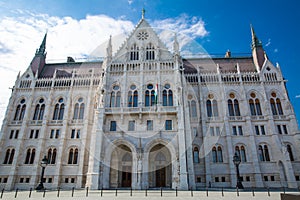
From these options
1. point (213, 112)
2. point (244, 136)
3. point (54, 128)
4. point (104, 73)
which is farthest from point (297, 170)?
point (54, 128)

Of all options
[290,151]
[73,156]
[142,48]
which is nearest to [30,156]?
[73,156]

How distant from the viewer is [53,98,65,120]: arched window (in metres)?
36.2

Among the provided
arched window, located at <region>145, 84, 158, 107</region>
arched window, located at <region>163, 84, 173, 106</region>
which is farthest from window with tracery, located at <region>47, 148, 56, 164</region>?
arched window, located at <region>163, 84, 173, 106</region>

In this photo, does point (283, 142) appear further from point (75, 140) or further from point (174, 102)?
point (75, 140)

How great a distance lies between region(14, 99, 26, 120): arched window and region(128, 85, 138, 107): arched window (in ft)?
70.4

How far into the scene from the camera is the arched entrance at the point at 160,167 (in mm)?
29484

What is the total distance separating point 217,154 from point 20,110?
37.0 meters

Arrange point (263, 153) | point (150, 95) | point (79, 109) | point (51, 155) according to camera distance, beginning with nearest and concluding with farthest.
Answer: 1. point (263, 153)
2. point (150, 95)
3. point (51, 155)
4. point (79, 109)

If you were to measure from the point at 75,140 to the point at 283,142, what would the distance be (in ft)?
115

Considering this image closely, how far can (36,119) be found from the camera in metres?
36.3

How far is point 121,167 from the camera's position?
30.0 metres

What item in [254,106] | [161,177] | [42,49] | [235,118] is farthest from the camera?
[42,49]

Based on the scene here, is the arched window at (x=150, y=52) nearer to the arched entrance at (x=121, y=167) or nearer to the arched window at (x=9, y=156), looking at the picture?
the arched entrance at (x=121, y=167)

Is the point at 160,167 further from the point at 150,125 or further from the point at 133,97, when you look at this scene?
the point at 133,97
